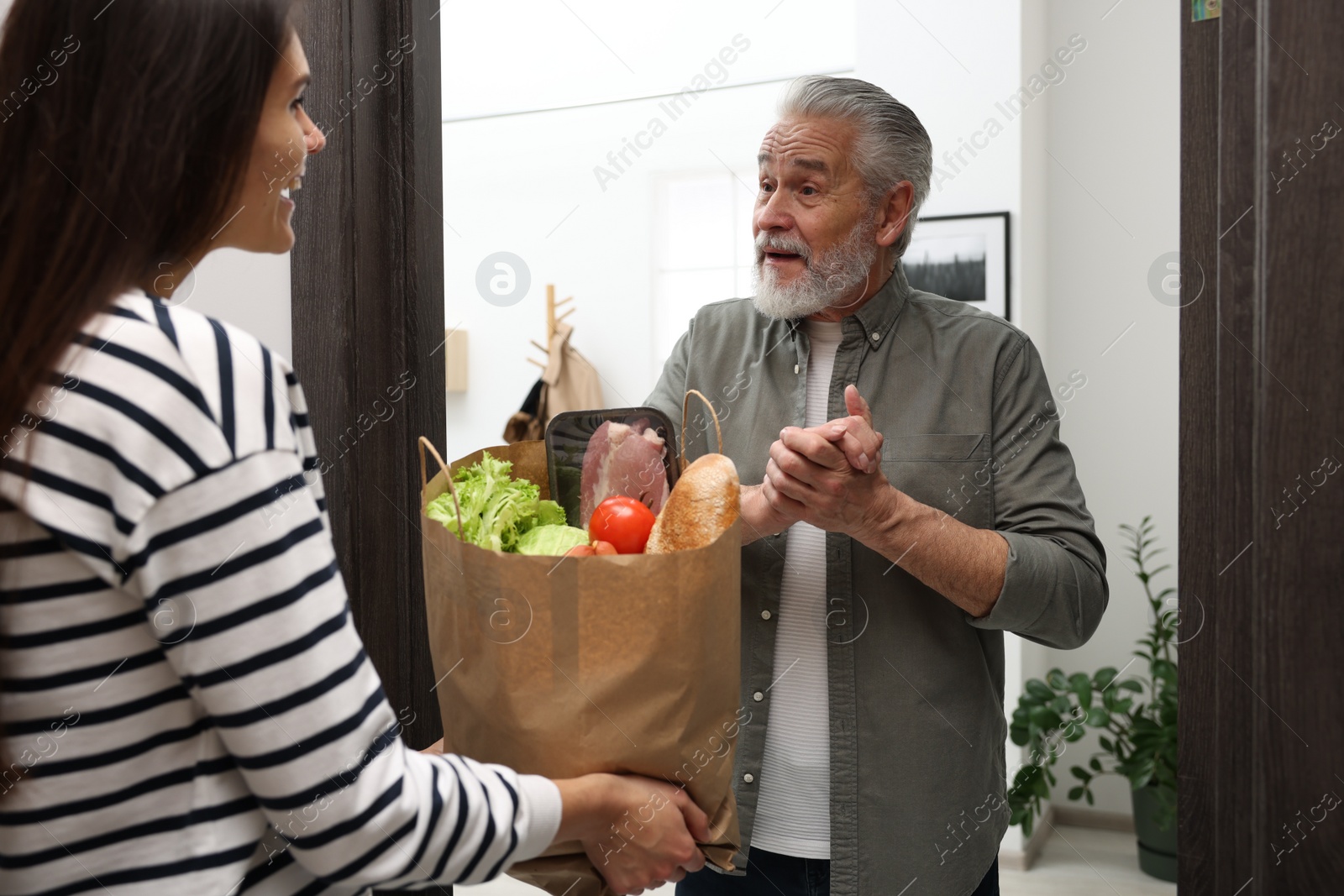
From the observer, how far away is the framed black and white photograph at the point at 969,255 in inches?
116

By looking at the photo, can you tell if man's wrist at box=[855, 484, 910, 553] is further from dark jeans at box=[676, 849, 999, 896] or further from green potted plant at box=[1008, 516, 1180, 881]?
green potted plant at box=[1008, 516, 1180, 881]

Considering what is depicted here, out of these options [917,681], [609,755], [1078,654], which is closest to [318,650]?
[609,755]

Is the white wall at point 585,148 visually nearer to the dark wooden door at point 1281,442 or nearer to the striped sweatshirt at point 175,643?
the dark wooden door at point 1281,442

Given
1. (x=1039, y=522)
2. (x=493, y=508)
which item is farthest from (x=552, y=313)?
(x=493, y=508)

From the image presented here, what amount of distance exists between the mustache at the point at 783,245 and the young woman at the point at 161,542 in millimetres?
823

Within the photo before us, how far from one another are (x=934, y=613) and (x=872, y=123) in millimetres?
655

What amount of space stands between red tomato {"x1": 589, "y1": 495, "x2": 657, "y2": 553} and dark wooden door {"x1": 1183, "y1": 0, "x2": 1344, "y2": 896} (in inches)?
19.1

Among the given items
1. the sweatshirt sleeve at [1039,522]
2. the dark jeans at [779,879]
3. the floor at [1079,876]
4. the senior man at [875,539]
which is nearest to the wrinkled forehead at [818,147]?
the senior man at [875,539]

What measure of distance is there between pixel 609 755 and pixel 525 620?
0.13 m

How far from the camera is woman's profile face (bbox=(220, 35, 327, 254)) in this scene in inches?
27.5

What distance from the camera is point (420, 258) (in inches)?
47.6

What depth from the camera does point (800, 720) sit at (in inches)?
51.5

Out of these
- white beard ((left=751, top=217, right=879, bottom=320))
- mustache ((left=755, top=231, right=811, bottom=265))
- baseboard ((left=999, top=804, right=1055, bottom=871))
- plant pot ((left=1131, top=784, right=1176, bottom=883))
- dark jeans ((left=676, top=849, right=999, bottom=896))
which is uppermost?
mustache ((left=755, top=231, right=811, bottom=265))

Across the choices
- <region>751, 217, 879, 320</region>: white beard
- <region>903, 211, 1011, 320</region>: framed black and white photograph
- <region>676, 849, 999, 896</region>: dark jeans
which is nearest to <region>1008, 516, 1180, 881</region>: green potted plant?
<region>903, 211, 1011, 320</region>: framed black and white photograph
